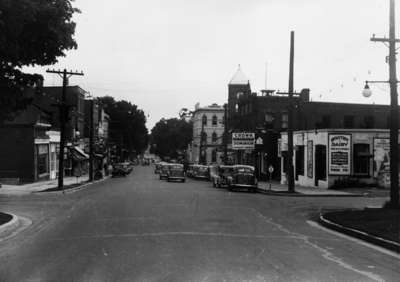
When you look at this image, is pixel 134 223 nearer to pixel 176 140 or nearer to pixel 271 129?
pixel 271 129

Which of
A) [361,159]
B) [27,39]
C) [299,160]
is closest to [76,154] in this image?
[299,160]


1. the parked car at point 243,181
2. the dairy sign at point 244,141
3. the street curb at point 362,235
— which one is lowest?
the street curb at point 362,235

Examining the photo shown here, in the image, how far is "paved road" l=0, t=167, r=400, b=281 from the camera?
10805mm

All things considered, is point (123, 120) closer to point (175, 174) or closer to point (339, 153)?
point (175, 174)

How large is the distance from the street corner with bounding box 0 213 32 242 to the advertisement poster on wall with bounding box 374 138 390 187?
102 ft

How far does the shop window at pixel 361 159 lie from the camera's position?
154ft

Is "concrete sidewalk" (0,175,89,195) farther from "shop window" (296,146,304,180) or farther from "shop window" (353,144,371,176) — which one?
"shop window" (353,144,371,176)

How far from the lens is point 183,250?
13531 mm

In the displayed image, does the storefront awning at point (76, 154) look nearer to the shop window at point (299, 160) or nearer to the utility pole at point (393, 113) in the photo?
the shop window at point (299, 160)

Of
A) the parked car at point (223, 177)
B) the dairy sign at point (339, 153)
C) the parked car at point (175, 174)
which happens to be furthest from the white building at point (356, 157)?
the parked car at point (175, 174)

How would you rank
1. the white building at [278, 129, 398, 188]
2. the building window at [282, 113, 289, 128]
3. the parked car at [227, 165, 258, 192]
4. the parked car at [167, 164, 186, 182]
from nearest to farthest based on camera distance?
the parked car at [227, 165, 258, 192], the white building at [278, 129, 398, 188], the parked car at [167, 164, 186, 182], the building window at [282, 113, 289, 128]

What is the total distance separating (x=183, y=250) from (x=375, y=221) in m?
8.88

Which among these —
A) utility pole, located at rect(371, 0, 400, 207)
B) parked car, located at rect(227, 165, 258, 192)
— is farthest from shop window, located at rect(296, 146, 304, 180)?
utility pole, located at rect(371, 0, 400, 207)

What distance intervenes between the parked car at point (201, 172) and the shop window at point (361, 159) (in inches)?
1136
